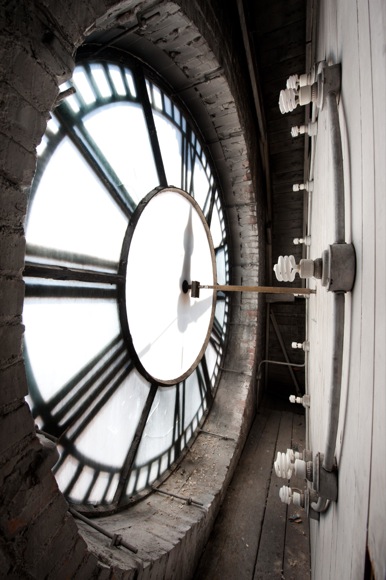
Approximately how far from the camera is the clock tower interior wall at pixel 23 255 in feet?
2.02

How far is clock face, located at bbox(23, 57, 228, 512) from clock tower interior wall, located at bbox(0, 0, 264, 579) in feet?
0.78

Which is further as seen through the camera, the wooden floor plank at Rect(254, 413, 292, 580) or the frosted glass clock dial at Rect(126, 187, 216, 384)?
the wooden floor plank at Rect(254, 413, 292, 580)

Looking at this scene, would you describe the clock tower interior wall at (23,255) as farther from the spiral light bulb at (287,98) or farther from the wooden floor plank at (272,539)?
the spiral light bulb at (287,98)

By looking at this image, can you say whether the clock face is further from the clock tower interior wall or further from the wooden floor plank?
the wooden floor plank

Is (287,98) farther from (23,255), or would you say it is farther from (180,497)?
(180,497)

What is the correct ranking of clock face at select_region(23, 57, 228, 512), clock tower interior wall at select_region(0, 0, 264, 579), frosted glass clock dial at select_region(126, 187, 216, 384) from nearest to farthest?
clock tower interior wall at select_region(0, 0, 264, 579)
clock face at select_region(23, 57, 228, 512)
frosted glass clock dial at select_region(126, 187, 216, 384)

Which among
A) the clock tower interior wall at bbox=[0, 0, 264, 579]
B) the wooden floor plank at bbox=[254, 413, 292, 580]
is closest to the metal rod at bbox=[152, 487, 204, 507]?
the clock tower interior wall at bbox=[0, 0, 264, 579]

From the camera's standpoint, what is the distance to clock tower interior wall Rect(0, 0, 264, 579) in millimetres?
615

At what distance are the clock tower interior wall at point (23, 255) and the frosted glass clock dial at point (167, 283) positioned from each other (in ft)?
2.54

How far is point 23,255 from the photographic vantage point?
66cm

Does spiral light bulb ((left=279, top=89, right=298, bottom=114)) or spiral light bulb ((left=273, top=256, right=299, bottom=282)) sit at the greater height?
spiral light bulb ((left=279, top=89, right=298, bottom=114))

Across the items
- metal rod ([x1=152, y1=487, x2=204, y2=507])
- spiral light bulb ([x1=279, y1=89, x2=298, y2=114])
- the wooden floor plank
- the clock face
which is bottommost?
the wooden floor plank

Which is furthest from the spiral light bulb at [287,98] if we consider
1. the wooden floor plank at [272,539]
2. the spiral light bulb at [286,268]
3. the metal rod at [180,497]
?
the wooden floor plank at [272,539]

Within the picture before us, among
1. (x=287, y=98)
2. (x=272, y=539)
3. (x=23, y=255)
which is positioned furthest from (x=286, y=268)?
(x=272, y=539)
